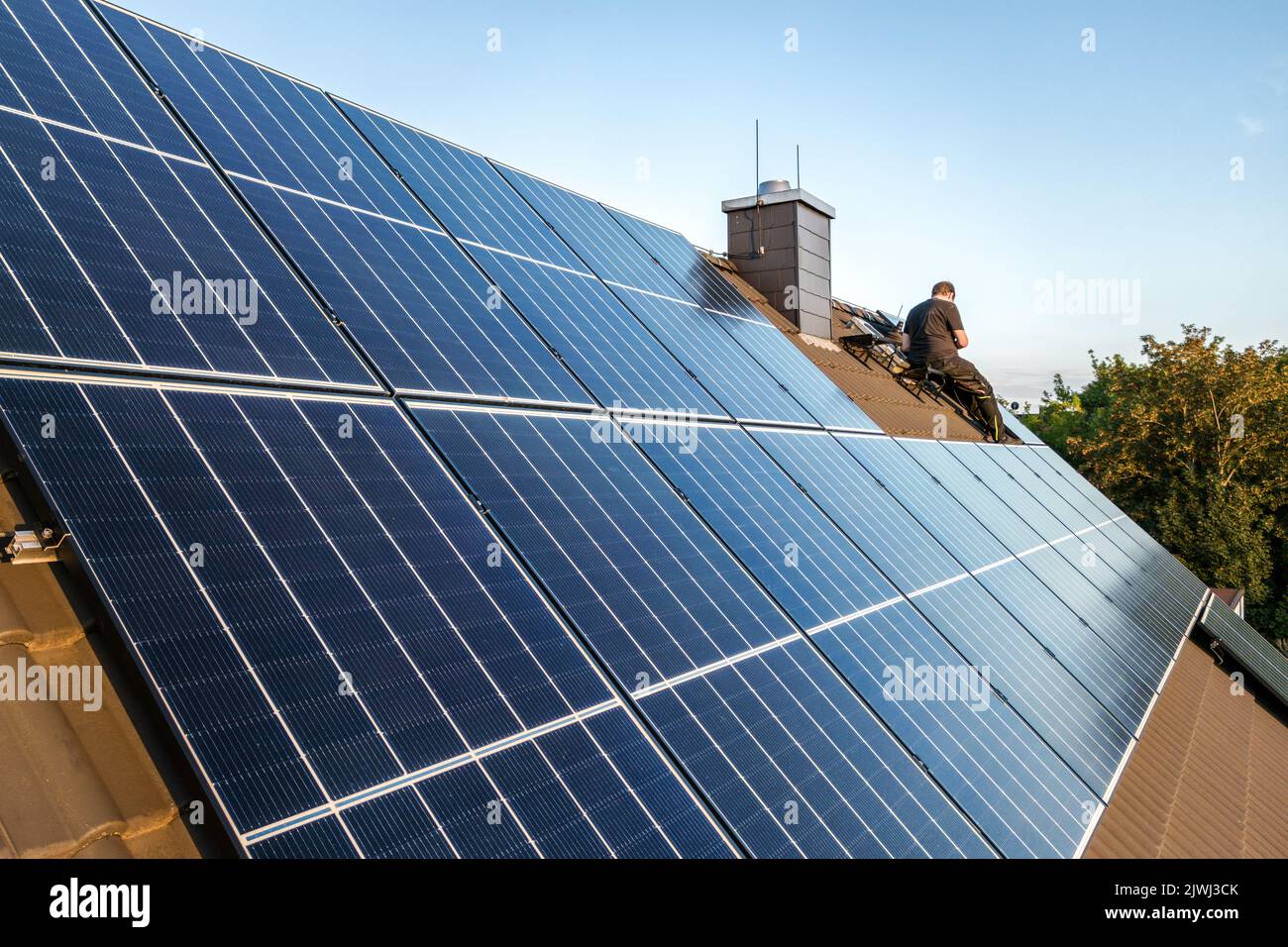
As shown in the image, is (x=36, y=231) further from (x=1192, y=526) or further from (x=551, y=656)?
(x=1192, y=526)

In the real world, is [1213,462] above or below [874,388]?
below

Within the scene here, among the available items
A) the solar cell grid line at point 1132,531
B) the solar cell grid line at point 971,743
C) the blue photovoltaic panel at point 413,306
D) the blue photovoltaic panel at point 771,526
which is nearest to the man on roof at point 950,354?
the solar cell grid line at point 1132,531

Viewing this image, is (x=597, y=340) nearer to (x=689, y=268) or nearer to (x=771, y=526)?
(x=771, y=526)

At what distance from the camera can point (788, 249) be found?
18.6m

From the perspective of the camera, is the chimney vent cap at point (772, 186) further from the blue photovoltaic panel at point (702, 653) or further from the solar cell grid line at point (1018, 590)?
the blue photovoltaic panel at point (702, 653)

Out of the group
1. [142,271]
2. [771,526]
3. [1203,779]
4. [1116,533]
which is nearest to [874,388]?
[1116,533]

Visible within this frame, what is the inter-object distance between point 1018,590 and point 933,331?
975 cm

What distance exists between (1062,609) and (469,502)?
8.96 metres

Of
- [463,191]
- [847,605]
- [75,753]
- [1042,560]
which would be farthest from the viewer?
[1042,560]

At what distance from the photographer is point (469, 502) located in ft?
20.3

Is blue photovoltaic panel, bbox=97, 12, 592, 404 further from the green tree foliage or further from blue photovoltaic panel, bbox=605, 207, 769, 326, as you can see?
the green tree foliage

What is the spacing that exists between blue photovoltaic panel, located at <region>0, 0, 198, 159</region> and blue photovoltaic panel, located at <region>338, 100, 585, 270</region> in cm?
309

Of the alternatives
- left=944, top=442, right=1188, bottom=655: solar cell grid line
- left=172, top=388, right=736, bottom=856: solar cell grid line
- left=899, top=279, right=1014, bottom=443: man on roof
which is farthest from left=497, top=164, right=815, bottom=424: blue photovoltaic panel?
left=899, top=279, right=1014, bottom=443: man on roof
